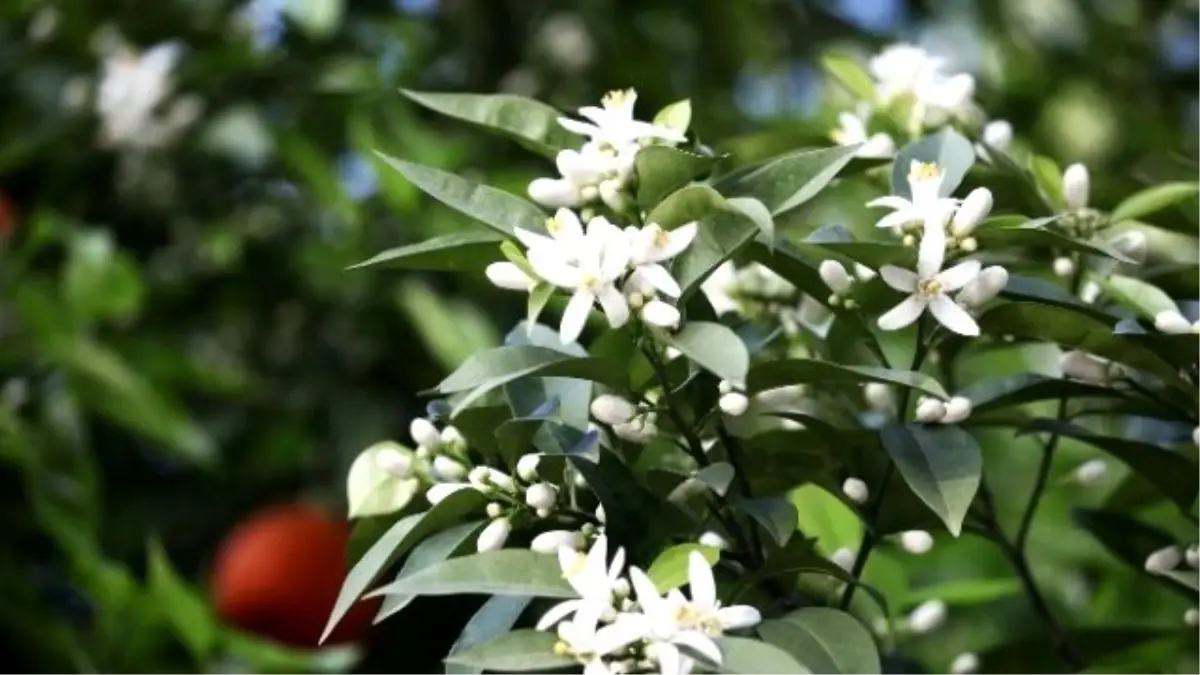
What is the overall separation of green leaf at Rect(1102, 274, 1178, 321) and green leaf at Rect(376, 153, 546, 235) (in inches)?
7.5

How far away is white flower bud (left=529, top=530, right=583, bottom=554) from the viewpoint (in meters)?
0.43

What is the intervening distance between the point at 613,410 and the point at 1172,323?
0.18 m

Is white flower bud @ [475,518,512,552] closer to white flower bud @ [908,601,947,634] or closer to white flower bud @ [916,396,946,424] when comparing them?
white flower bud @ [916,396,946,424]

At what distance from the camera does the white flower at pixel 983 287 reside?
1.50 feet

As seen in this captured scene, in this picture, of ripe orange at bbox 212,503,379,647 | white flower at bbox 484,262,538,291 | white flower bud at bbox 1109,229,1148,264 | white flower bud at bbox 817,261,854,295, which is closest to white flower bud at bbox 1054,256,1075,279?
white flower bud at bbox 1109,229,1148,264

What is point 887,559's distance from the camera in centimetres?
73

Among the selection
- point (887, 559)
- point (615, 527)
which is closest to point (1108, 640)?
point (887, 559)

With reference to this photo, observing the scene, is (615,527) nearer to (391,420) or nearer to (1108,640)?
(1108,640)

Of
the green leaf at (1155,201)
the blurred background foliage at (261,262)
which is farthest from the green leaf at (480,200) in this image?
the blurred background foliage at (261,262)

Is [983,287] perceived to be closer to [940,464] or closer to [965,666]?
[940,464]

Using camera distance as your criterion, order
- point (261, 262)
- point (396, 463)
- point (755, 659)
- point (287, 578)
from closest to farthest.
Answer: point (755, 659)
point (396, 463)
point (287, 578)
point (261, 262)

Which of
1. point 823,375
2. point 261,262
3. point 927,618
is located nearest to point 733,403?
point 823,375

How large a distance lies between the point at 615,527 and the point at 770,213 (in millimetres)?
104

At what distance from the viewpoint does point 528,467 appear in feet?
1.48
